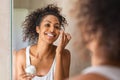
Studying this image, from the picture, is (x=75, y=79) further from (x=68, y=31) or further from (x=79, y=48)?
(x=68, y=31)

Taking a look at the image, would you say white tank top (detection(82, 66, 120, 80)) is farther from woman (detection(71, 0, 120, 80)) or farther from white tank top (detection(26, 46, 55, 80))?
white tank top (detection(26, 46, 55, 80))

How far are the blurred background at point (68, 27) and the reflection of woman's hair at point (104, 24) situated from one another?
63mm

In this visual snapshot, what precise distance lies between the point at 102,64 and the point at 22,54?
19.8 inches

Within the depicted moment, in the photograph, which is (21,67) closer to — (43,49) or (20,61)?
(20,61)

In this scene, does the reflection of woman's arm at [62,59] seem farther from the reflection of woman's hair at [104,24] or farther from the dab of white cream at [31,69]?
the reflection of woman's hair at [104,24]

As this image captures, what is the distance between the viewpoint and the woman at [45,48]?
3.51 feet

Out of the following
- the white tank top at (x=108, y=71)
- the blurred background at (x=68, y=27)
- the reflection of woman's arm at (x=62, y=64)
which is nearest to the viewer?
the white tank top at (x=108, y=71)

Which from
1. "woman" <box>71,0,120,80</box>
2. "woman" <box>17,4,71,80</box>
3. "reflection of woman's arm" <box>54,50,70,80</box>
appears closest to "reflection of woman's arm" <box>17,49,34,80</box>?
"woman" <box>17,4,71,80</box>

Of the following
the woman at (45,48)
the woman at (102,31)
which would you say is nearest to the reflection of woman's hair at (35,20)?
the woman at (45,48)

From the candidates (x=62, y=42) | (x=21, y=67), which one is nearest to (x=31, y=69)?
(x=21, y=67)

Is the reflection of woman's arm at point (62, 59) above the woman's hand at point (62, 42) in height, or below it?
below

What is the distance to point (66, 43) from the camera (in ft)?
3.46

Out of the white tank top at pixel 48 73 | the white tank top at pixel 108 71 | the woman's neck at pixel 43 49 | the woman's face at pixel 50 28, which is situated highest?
the woman's face at pixel 50 28

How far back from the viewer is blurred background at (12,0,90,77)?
33.8 inches
